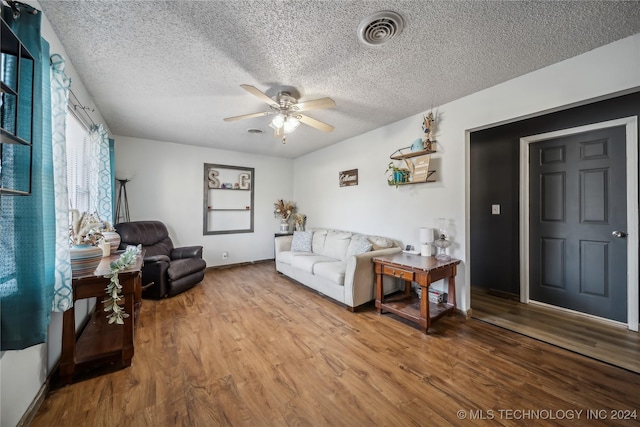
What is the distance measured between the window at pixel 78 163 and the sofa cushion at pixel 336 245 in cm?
308

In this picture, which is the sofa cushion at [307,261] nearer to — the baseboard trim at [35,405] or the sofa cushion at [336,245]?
the sofa cushion at [336,245]

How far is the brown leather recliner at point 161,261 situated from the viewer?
321 centimetres

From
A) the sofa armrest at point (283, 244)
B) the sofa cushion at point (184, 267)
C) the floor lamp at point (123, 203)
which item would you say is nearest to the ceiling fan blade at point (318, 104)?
the sofa armrest at point (283, 244)

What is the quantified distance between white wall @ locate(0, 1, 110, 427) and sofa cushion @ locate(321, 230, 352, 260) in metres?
2.96

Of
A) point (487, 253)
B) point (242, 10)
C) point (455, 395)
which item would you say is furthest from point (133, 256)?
point (487, 253)

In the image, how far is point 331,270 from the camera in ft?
10.3

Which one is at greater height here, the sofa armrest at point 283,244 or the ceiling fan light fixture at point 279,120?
the ceiling fan light fixture at point 279,120

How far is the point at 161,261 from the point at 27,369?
1.93m

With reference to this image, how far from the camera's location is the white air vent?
61.2 inches

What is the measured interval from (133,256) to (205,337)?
0.98m

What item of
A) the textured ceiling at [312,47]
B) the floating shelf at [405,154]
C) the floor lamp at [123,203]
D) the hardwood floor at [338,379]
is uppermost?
the textured ceiling at [312,47]

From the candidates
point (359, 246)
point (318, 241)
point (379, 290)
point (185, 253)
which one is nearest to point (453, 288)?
point (379, 290)

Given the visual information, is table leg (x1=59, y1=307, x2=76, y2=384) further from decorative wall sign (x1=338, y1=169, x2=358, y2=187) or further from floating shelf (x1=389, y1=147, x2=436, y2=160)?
decorative wall sign (x1=338, y1=169, x2=358, y2=187)

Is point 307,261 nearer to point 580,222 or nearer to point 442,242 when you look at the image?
point 442,242
